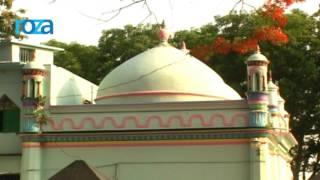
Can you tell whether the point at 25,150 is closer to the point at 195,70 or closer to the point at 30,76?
the point at 30,76

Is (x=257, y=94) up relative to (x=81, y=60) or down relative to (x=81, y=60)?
down

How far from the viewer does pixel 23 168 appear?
19578 millimetres

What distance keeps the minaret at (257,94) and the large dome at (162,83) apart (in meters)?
1.41

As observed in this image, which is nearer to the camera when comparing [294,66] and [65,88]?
[65,88]

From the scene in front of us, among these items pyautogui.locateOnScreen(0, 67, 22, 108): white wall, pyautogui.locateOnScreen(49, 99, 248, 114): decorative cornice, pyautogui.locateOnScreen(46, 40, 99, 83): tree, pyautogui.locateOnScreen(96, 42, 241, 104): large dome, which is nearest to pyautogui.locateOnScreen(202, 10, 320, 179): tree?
pyautogui.locateOnScreen(46, 40, 99, 83): tree

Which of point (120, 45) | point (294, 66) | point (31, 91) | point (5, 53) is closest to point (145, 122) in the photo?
point (31, 91)

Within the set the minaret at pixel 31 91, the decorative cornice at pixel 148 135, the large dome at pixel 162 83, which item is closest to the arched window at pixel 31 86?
the minaret at pixel 31 91

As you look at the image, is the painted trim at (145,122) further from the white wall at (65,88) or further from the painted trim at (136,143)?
the white wall at (65,88)

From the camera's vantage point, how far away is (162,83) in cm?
2028

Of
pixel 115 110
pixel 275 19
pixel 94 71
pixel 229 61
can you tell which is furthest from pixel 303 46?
pixel 275 19

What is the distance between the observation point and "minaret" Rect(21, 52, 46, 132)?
771 inches

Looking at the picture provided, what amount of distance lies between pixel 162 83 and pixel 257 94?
269 cm

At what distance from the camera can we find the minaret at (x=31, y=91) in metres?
19.6

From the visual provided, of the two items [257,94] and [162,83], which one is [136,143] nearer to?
[162,83]
